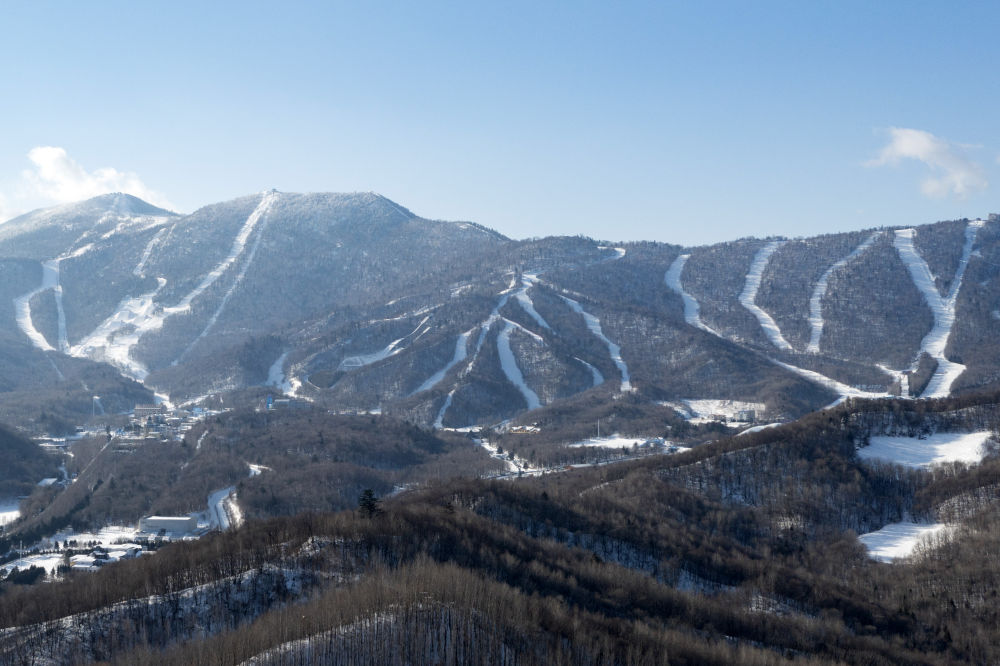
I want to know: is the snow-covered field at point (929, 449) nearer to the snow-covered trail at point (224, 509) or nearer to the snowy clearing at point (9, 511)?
the snow-covered trail at point (224, 509)

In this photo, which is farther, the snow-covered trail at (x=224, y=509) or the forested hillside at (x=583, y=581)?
the snow-covered trail at (x=224, y=509)

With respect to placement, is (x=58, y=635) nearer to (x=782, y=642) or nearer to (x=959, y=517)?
(x=782, y=642)

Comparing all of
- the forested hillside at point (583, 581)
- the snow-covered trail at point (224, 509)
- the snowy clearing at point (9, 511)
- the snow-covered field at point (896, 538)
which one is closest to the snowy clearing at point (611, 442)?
the forested hillside at point (583, 581)

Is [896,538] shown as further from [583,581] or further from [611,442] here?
[611,442]

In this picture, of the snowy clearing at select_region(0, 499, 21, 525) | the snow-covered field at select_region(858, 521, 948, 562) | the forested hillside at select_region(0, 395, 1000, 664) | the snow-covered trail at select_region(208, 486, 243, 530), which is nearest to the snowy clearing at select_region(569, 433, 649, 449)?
the forested hillside at select_region(0, 395, 1000, 664)

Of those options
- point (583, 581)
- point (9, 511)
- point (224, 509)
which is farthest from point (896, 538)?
point (9, 511)

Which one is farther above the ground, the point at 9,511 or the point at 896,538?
the point at 9,511

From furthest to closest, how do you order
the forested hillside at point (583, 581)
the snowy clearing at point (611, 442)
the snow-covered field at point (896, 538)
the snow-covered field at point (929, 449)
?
1. the snowy clearing at point (611, 442)
2. the snow-covered field at point (929, 449)
3. the snow-covered field at point (896, 538)
4. the forested hillside at point (583, 581)
